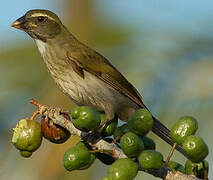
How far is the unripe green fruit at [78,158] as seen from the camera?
350 cm

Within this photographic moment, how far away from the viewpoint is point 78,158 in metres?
3.50

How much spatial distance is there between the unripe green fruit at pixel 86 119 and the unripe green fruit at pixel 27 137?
408 millimetres

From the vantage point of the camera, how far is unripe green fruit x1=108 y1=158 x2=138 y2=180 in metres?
3.18

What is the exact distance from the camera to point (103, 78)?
6.27 meters

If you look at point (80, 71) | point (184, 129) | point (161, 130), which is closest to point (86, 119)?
point (184, 129)

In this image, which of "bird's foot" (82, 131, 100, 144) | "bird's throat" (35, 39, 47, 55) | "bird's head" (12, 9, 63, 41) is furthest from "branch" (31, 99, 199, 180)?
"bird's head" (12, 9, 63, 41)

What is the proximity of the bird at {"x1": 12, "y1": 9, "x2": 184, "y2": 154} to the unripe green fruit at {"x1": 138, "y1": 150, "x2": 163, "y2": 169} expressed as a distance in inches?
87.2

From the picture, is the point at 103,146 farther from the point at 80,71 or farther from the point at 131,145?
the point at 80,71

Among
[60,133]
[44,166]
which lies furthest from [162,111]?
[60,133]

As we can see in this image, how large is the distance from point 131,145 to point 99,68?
3.07 metres

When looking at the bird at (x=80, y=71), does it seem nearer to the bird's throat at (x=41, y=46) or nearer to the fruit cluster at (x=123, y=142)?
the bird's throat at (x=41, y=46)

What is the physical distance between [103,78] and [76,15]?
920mm

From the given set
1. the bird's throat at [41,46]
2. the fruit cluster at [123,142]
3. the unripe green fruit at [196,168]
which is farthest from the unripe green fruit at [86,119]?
the bird's throat at [41,46]

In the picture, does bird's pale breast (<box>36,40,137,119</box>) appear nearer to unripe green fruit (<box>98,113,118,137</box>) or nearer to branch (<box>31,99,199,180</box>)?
unripe green fruit (<box>98,113,118,137</box>)
